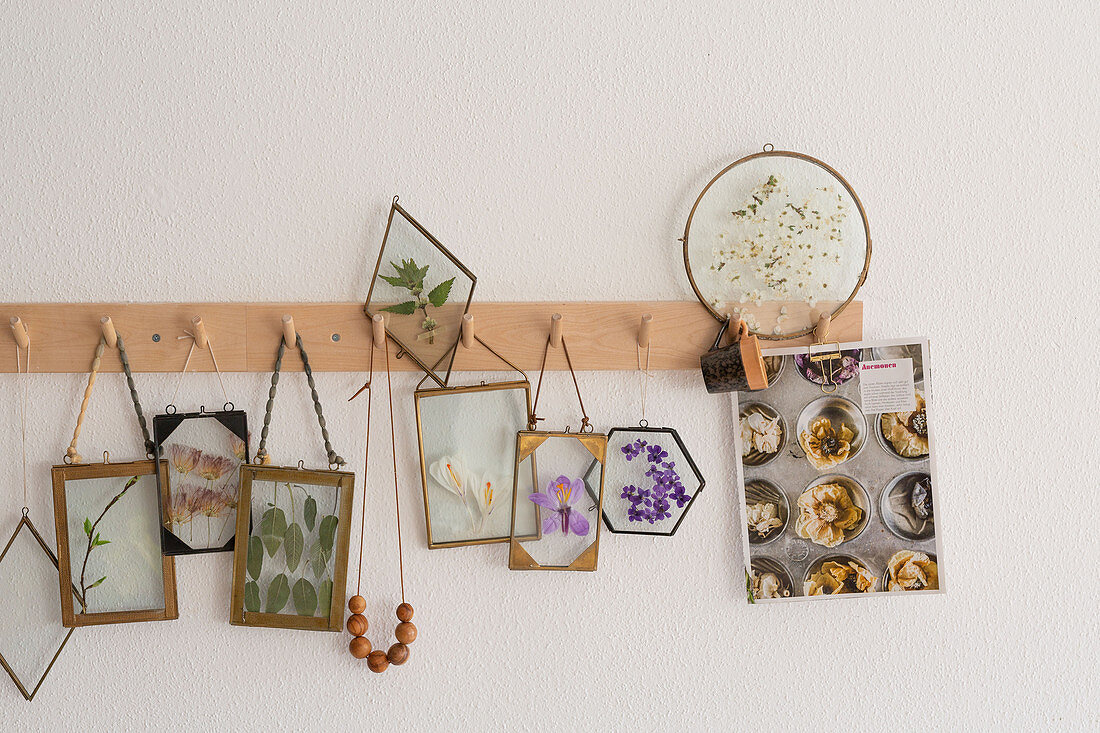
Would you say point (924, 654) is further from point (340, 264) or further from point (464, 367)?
point (340, 264)

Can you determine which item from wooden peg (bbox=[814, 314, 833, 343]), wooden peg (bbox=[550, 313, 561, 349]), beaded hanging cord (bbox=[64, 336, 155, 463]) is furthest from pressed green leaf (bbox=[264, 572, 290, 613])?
wooden peg (bbox=[814, 314, 833, 343])

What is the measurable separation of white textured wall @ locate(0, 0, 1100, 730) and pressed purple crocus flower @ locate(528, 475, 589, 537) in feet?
0.25

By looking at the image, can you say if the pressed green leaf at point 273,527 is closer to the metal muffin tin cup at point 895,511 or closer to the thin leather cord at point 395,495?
the thin leather cord at point 395,495

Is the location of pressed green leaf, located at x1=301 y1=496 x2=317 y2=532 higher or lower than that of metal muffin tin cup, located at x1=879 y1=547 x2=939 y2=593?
higher

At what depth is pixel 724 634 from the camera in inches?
41.3

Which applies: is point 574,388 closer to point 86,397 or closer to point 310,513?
point 310,513

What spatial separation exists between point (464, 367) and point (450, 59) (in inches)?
15.9

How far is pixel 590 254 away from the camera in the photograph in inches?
40.3

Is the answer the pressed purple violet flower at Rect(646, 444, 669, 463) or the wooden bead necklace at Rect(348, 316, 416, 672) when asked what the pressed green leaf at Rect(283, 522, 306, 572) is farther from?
the pressed purple violet flower at Rect(646, 444, 669, 463)

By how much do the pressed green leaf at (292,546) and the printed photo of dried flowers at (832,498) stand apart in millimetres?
587

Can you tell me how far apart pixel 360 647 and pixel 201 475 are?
0.99ft

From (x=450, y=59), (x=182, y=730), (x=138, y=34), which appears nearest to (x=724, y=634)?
(x=182, y=730)

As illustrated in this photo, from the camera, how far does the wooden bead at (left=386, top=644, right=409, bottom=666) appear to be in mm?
987

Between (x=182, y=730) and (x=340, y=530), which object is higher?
(x=340, y=530)
